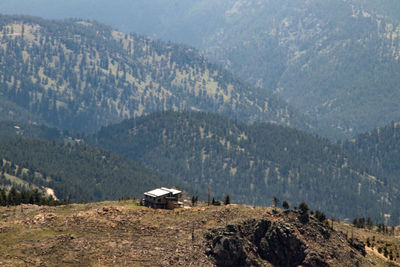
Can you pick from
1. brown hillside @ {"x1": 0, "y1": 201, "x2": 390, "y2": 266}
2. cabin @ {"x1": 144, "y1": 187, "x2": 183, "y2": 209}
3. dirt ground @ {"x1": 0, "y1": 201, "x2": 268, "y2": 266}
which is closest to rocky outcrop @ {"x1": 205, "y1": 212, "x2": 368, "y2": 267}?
brown hillside @ {"x1": 0, "y1": 201, "x2": 390, "y2": 266}

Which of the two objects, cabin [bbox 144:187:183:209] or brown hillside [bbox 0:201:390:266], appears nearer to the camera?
brown hillside [bbox 0:201:390:266]

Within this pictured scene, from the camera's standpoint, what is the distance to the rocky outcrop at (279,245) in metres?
146

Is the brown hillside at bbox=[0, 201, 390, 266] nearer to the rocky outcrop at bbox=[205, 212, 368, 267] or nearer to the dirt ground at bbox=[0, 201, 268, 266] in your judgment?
the dirt ground at bbox=[0, 201, 268, 266]

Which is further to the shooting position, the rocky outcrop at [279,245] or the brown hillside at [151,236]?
the rocky outcrop at [279,245]

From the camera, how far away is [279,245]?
498ft

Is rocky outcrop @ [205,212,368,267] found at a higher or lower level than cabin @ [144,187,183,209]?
lower

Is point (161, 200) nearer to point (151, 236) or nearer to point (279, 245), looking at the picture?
A: point (151, 236)

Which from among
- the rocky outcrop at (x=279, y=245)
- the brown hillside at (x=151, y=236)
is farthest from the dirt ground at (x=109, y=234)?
the rocky outcrop at (x=279, y=245)

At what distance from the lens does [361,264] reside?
158 metres

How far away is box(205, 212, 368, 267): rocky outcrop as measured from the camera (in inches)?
5753

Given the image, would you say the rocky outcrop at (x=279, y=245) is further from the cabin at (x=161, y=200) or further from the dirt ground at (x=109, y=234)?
the cabin at (x=161, y=200)

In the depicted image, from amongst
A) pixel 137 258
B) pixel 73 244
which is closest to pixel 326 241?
pixel 137 258

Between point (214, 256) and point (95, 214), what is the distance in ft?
101

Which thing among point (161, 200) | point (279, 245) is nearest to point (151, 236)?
point (161, 200)
